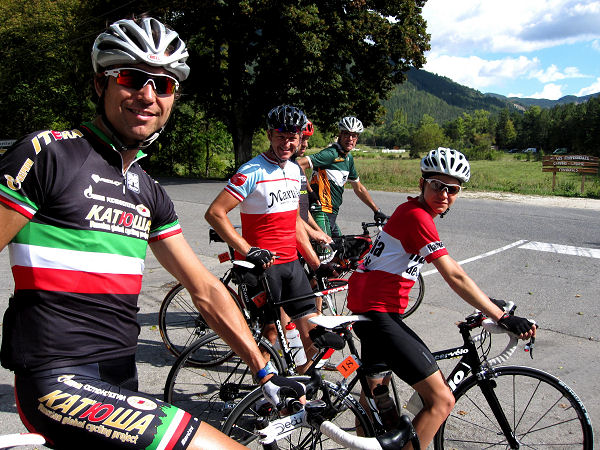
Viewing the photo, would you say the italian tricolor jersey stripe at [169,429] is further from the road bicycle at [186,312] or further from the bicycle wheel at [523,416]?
the road bicycle at [186,312]

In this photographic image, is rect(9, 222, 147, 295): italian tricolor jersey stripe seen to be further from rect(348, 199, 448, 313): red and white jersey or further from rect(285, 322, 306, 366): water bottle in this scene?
rect(285, 322, 306, 366): water bottle

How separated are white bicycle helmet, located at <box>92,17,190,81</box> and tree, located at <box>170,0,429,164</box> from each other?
2137 cm

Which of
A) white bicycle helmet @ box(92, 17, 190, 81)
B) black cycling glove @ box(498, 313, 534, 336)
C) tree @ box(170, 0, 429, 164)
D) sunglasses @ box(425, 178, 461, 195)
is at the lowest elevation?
black cycling glove @ box(498, 313, 534, 336)

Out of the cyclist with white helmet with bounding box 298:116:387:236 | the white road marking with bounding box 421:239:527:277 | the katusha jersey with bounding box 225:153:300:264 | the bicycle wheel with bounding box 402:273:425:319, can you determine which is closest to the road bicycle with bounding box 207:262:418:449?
the katusha jersey with bounding box 225:153:300:264

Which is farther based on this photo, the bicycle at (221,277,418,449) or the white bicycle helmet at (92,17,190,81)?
the bicycle at (221,277,418,449)

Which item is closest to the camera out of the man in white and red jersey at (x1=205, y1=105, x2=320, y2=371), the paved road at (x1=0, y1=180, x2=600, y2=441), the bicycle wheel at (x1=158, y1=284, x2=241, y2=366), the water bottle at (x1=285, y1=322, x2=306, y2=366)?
the water bottle at (x1=285, y1=322, x2=306, y2=366)

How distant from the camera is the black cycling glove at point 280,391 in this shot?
75.9 inches

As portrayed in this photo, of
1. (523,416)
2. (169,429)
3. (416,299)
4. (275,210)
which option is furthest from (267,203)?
(416,299)

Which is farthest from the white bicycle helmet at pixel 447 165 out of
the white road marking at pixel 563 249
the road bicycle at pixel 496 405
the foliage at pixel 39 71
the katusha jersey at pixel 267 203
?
the foliage at pixel 39 71

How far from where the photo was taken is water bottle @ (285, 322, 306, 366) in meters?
3.96

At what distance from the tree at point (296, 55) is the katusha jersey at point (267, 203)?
1932 cm

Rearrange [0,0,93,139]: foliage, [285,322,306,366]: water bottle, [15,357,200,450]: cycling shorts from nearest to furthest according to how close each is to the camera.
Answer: [15,357,200,450]: cycling shorts → [285,322,306,366]: water bottle → [0,0,93,139]: foliage

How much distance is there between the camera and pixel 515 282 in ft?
25.1

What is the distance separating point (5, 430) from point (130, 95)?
2.99 metres
